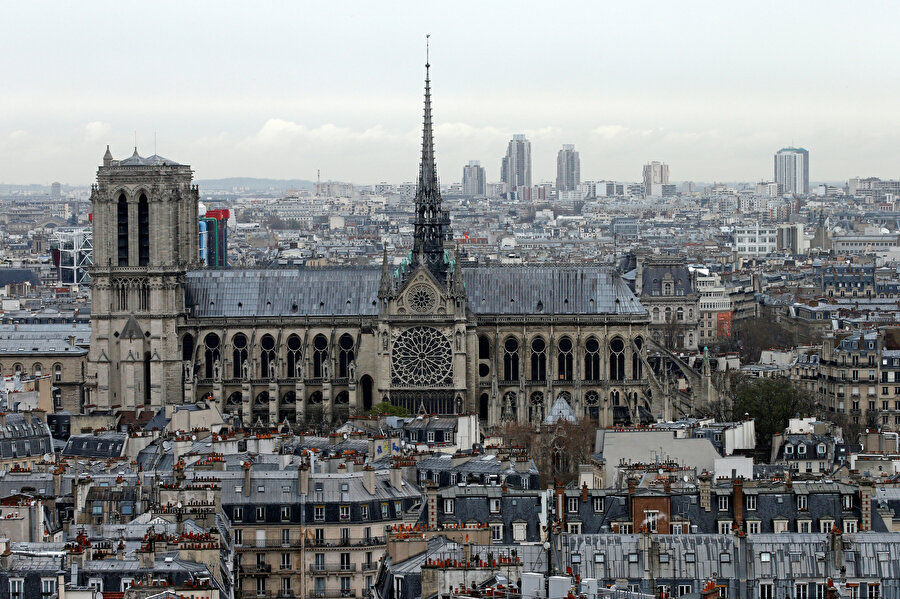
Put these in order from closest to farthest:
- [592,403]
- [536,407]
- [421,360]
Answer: [536,407] < [421,360] < [592,403]

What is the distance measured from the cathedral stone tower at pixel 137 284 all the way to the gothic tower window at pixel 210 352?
Answer: 146 cm

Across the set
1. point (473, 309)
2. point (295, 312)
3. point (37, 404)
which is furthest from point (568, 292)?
point (37, 404)

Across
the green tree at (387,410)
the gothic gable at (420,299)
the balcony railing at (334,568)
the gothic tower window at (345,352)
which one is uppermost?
the gothic gable at (420,299)

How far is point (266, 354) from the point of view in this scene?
128500mm

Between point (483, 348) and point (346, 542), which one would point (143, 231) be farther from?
point (346, 542)

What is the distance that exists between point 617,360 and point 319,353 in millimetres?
14249

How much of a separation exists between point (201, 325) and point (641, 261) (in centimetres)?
7223

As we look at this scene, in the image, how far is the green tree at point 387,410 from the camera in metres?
114

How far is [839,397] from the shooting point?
398 ft

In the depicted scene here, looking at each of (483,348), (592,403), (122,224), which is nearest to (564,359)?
(592,403)

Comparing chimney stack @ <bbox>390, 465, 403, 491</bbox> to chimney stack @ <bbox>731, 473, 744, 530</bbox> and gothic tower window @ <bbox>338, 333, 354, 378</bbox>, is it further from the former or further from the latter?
gothic tower window @ <bbox>338, 333, 354, 378</bbox>

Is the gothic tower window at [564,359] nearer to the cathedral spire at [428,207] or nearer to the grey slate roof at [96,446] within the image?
the cathedral spire at [428,207]

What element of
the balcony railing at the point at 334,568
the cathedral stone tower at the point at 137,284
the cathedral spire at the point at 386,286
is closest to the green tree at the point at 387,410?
the cathedral spire at the point at 386,286

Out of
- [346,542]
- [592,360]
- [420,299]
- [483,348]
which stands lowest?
[346,542]
